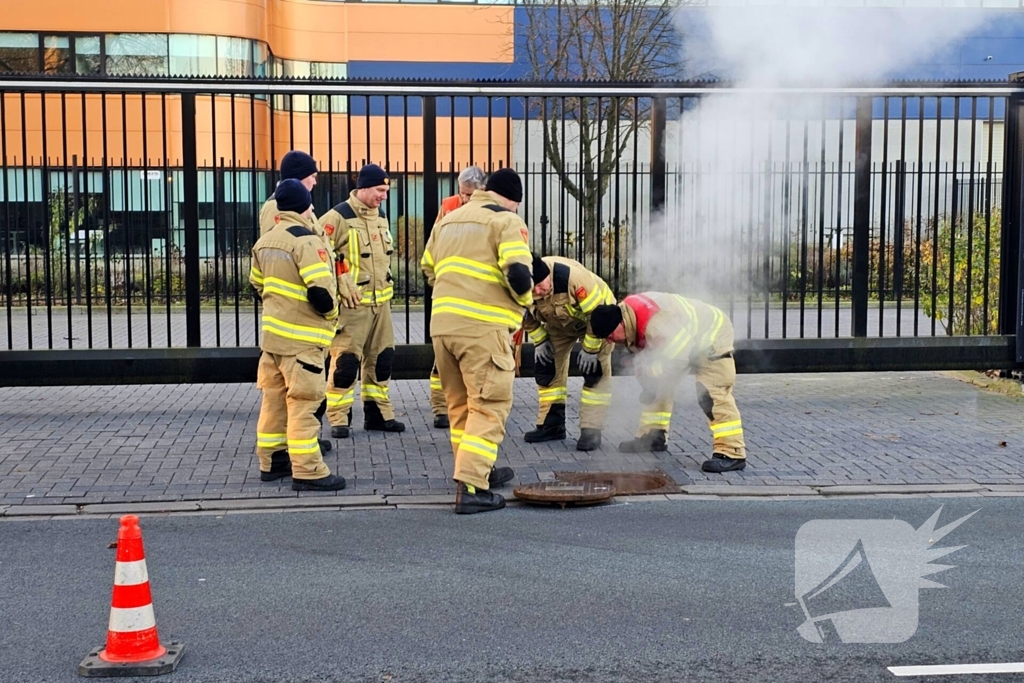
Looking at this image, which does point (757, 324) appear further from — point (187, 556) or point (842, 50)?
point (187, 556)

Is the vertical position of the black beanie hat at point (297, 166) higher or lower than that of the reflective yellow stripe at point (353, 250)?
higher

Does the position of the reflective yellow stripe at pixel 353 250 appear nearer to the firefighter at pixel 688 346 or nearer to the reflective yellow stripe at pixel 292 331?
the reflective yellow stripe at pixel 292 331

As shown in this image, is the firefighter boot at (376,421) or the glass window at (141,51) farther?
the glass window at (141,51)

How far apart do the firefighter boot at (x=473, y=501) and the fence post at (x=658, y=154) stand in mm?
4354

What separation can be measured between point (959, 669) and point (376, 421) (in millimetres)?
5663

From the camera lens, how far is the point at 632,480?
7.74 m

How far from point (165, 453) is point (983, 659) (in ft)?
19.1

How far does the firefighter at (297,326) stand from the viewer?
24.3 ft

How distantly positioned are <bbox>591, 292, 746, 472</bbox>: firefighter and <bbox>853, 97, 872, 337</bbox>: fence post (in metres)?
3.23

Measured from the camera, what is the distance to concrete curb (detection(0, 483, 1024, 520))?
7.06m

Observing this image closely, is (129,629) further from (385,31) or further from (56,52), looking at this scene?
(385,31)

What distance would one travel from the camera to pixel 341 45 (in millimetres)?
36438

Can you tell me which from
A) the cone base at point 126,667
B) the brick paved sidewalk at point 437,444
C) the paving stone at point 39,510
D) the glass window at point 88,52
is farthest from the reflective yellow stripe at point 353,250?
the glass window at point 88,52

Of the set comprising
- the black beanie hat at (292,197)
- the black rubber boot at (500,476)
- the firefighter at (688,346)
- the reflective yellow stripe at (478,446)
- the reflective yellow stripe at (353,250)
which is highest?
the black beanie hat at (292,197)
